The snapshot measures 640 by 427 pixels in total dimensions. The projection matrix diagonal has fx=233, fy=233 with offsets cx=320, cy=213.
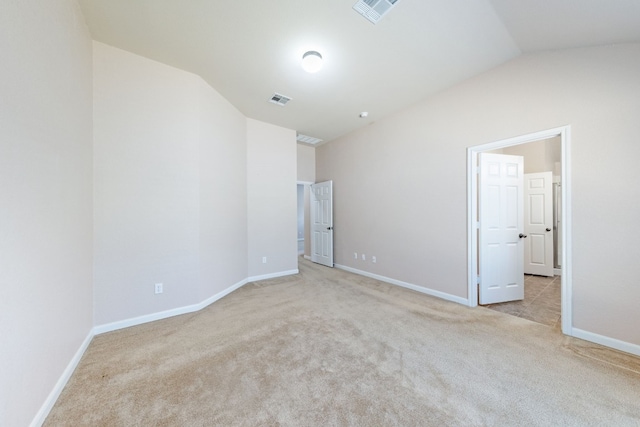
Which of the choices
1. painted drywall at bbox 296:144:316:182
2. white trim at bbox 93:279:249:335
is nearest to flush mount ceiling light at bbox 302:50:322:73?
white trim at bbox 93:279:249:335

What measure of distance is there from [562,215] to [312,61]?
3032mm

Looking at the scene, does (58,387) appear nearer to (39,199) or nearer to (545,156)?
(39,199)

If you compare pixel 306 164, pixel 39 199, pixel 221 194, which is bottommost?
pixel 39 199

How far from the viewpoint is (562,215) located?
7.78 ft

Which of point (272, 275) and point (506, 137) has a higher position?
point (506, 137)

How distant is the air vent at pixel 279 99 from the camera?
136 inches

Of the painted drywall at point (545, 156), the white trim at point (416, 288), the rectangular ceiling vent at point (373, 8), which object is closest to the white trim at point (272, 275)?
the white trim at point (416, 288)

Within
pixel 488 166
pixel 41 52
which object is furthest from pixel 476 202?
pixel 41 52

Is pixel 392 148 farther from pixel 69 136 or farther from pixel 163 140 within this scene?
pixel 69 136

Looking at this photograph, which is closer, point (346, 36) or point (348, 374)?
point (348, 374)

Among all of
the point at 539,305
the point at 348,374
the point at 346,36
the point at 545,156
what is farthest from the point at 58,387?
the point at 545,156

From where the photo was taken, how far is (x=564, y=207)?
235cm

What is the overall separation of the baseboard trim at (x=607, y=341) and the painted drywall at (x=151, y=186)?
4161mm

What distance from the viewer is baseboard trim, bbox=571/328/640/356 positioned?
2.00 meters
